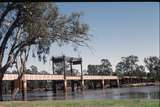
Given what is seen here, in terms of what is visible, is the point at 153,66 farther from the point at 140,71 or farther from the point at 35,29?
the point at 35,29

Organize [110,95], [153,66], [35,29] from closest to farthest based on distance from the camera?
[35,29] → [110,95] → [153,66]

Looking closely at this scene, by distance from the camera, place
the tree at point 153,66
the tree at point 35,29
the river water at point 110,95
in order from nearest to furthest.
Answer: the tree at point 35,29, the river water at point 110,95, the tree at point 153,66

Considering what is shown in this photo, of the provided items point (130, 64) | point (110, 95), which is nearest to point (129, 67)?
point (130, 64)

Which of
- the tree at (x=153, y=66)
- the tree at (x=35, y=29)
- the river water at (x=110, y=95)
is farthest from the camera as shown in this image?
the tree at (x=153, y=66)

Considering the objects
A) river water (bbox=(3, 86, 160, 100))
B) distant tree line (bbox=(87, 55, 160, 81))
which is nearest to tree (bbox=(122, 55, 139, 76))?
distant tree line (bbox=(87, 55, 160, 81))

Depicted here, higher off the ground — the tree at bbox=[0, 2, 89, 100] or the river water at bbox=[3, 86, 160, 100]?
the tree at bbox=[0, 2, 89, 100]

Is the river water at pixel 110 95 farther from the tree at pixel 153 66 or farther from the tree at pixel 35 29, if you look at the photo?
the tree at pixel 153 66

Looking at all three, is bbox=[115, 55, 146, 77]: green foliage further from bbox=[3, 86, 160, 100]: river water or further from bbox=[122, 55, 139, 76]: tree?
bbox=[3, 86, 160, 100]: river water

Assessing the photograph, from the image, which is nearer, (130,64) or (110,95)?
(110,95)

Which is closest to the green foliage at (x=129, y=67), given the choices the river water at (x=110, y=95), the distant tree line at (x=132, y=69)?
the distant tree line at (x=132, y=69)

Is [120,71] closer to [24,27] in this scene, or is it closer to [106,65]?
[106,65]

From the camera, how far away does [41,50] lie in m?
31.7

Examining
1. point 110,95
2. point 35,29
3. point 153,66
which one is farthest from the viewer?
point 153,66

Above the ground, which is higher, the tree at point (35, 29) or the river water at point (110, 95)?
the tree at point (35, 29)
